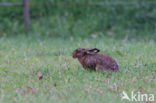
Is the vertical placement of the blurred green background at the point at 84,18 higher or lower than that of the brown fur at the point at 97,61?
higher

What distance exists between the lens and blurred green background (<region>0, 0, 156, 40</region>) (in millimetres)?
13820

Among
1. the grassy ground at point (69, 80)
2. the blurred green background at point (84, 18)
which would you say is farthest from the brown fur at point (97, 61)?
the blurred green background at point (84, 18)

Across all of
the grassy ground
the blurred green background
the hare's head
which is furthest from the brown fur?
the blurred green background

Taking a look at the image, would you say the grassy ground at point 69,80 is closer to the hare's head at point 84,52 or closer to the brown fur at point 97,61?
the brown fur at point 97,61

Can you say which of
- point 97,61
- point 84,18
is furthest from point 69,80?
point 84,18

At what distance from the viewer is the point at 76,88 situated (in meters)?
5.40

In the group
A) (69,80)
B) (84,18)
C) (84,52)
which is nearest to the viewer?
(69,80)

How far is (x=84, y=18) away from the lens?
1465cm

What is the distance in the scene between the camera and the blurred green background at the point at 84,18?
13.8 meters

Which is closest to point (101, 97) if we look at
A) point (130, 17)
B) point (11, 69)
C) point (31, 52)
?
point (11, 69)

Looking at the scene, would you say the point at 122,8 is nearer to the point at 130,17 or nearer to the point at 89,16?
the point at 130,17

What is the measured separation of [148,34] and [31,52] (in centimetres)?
589

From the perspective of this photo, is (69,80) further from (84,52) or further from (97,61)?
(84,52)

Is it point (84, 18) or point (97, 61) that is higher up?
point (84, 18)
